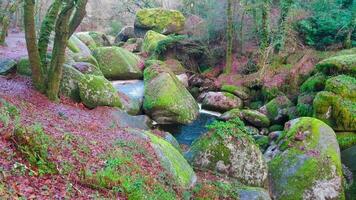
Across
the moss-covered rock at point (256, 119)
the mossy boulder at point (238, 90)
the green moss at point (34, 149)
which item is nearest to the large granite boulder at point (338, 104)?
the moss-covered rock at point (256, 119)

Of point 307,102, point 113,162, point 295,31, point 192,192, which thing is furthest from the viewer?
point 295,31

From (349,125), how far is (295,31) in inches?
384

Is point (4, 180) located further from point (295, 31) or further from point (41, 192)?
point (295, 31)

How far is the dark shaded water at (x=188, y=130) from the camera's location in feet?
59.9

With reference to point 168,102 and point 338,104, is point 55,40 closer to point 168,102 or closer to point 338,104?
point 168,102

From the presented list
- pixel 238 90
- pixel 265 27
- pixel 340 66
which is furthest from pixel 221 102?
pixel 340 66

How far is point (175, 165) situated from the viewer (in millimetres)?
10422

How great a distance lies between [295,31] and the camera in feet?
80.7

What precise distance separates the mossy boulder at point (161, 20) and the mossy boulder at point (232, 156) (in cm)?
2431

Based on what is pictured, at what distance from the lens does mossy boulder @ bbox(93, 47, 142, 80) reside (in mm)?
24281

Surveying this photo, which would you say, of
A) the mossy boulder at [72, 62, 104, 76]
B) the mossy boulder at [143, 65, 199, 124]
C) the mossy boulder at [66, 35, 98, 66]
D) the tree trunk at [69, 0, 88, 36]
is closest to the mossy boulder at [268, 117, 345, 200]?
the mossy boulder at [143, 65, 199, 124]

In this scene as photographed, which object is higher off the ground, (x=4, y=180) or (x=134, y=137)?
(x=4, y=180)

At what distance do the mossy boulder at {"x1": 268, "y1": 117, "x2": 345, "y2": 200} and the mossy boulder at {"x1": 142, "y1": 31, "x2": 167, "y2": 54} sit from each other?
63.2 ft

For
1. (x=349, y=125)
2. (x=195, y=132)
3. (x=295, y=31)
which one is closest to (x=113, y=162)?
(x=195, y=132)
